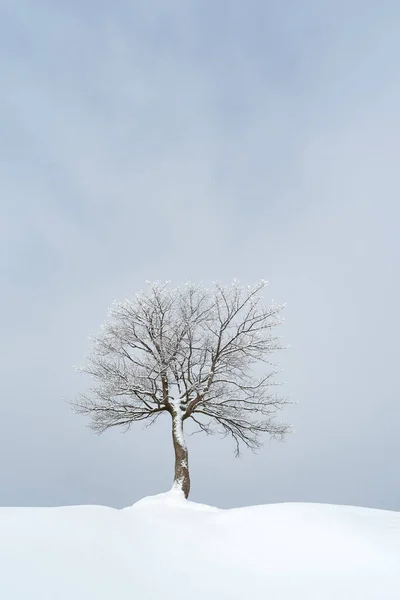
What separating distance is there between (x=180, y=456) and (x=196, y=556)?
28.0ft

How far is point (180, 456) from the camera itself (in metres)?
14.8

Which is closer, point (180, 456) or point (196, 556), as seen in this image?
point (196, 556)

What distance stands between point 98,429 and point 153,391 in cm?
322

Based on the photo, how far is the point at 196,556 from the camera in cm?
641

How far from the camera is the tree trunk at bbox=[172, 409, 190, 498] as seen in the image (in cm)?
1430

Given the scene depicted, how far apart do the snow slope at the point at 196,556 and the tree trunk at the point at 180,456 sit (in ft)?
16.8

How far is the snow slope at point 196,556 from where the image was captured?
4805 mm

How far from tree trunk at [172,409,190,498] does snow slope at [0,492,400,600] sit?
5.12 m

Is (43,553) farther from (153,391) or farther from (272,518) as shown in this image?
(153,391)

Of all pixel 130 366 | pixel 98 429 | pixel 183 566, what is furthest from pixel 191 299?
pixel 183 566

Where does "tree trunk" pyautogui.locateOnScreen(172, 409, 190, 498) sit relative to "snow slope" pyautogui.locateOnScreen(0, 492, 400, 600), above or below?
above

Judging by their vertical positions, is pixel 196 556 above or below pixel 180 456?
below

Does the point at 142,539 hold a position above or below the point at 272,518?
below

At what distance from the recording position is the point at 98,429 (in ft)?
56.9
